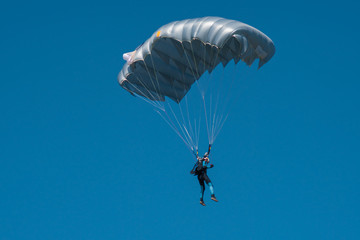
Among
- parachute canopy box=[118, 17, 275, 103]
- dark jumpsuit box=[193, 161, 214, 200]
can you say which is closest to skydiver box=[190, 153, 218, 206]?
dark jumpsuit box=[193, 161, 214, 200]

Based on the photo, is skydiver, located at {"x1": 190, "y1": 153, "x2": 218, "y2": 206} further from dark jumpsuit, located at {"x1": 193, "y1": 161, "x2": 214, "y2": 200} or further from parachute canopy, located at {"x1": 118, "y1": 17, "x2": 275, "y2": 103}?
parachute canopy, located at {"x1": 118, "y1": 17, "x2": 275, "y2": 103}

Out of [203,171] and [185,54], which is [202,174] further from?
[185,54]

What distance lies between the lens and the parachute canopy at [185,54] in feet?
81.7

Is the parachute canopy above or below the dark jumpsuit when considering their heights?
above

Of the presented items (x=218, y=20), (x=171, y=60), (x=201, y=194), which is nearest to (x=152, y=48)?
(x=171, y=60)

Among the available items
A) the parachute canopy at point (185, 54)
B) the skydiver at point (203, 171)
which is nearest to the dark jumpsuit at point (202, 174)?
the skydiver at point (203, 171)

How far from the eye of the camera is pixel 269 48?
25.8 m

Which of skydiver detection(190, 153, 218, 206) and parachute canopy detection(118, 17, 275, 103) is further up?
parachute canopy detection(118, 17, 275, 103)

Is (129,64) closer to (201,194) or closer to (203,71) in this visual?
(203,71)

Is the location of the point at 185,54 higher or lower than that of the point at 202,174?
higher

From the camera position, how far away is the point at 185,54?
1052 inches

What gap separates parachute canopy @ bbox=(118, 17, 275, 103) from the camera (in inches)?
981

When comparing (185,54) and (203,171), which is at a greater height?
(185,54)

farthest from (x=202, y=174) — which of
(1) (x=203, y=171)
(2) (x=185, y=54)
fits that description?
(2) (x=185, y=54)
